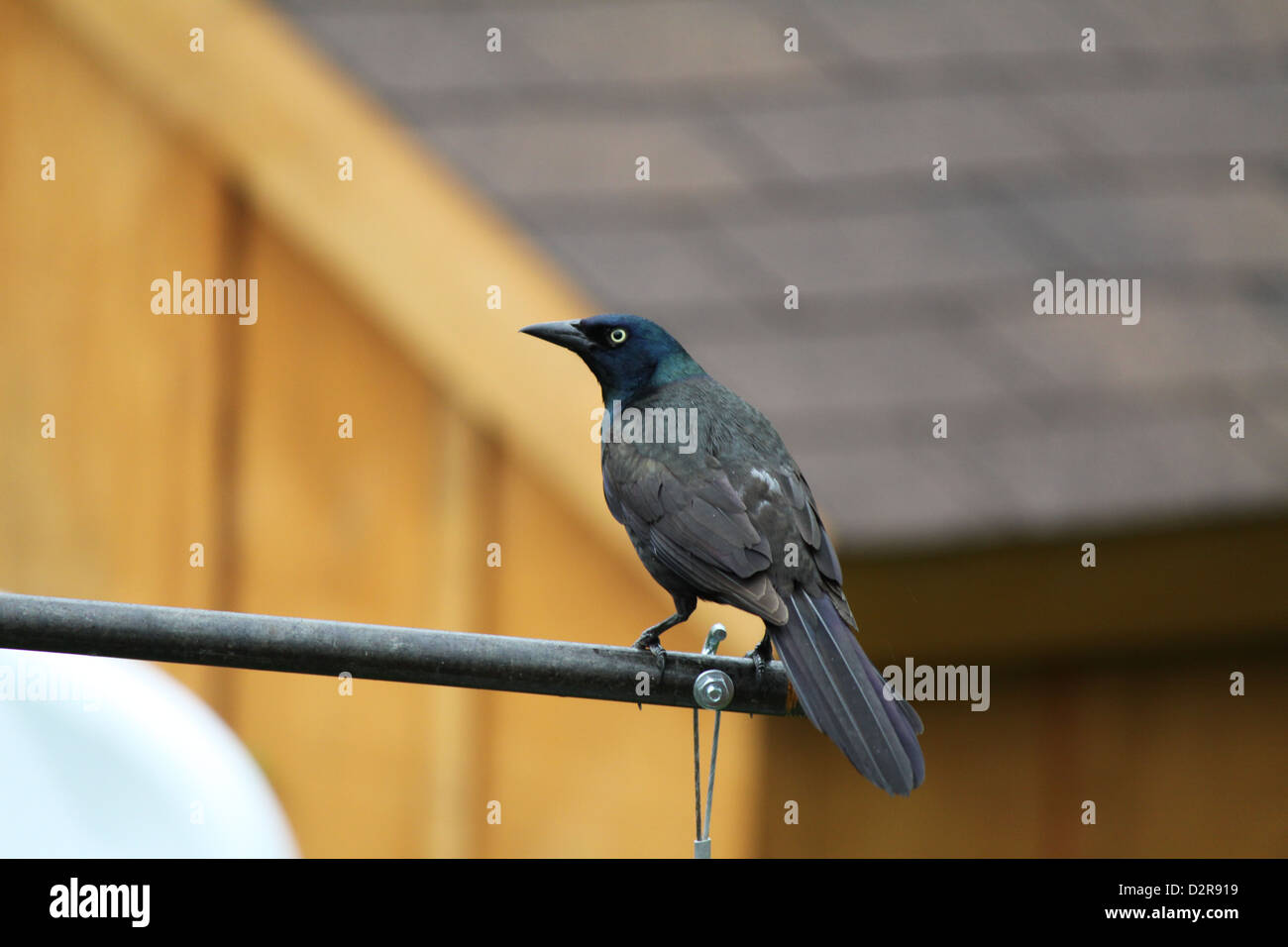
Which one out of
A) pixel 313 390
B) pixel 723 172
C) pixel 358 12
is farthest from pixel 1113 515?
pixel 358 12

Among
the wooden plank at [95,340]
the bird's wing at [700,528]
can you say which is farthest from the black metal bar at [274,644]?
the wooden plank at [95,340]

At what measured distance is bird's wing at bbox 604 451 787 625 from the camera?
8.13ft

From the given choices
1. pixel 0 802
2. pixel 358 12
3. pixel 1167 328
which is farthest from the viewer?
pixel 358 12

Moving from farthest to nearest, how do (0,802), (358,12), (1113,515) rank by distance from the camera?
(358,12)
(0,802)
(1113,515)

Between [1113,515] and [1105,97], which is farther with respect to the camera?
[1105,97]

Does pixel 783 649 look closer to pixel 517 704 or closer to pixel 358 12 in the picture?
pixel 517 704

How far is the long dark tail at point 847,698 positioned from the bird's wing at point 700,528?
6 centimetres

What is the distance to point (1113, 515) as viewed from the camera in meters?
3.39

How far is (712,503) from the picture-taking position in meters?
2.57

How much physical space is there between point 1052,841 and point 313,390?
211 centimetres

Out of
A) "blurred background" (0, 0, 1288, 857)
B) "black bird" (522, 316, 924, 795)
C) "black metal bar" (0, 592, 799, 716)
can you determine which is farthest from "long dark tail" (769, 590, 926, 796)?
"blurred background" (0, 0, 1288, 857)

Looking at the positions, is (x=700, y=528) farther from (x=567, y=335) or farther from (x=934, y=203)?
(x=934, y=203)

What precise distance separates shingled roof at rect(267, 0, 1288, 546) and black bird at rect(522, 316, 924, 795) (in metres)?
0.60

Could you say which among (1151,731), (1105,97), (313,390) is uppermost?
(1105,97)
